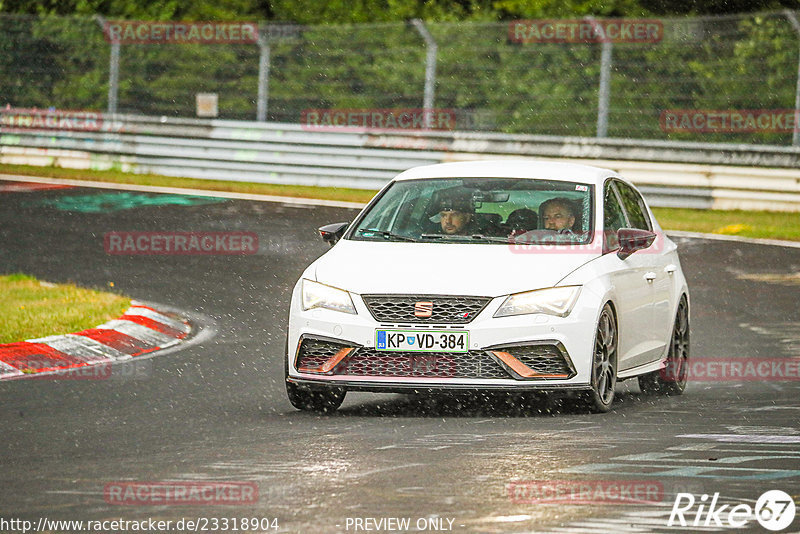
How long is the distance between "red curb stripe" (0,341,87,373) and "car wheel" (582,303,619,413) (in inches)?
157

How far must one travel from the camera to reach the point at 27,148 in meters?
26.9

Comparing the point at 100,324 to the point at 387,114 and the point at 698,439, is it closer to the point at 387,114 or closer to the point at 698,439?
the point at 698,439

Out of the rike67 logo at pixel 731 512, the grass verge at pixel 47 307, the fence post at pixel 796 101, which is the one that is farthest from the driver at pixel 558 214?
the fence post at pixel 796 101

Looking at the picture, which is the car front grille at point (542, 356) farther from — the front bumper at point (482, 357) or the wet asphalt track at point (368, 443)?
the wet asphalt track at point (368, 443)

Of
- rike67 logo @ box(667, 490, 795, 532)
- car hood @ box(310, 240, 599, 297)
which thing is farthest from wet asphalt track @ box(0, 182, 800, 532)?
car hood @ box(310, 240, 599, 297)

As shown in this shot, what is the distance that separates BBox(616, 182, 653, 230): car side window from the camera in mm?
10877

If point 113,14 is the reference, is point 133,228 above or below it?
below

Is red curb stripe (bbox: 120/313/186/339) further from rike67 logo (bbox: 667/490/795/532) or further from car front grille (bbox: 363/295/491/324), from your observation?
rike67 logo (bbox: 667/490/795/532)

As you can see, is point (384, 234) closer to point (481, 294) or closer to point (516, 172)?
point (516, 172)

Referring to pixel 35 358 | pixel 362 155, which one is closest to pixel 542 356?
pixel 35 358

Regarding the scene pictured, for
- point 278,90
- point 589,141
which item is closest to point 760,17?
point 589,141

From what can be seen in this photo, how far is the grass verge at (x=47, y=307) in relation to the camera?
40.2ft

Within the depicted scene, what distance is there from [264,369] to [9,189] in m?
13.2

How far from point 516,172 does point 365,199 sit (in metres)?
13.1
